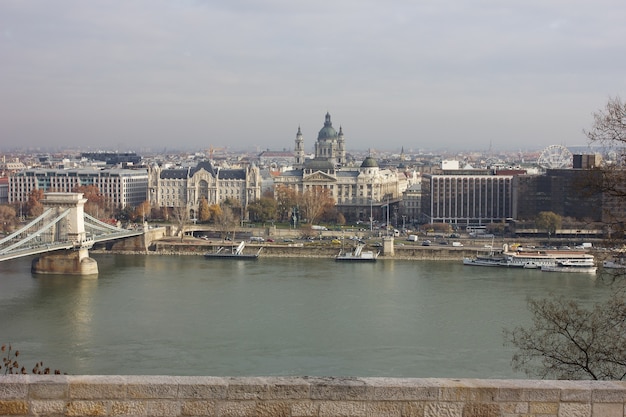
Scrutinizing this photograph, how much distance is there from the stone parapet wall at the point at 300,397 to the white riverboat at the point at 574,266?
1475cm

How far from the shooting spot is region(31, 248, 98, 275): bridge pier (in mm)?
15039

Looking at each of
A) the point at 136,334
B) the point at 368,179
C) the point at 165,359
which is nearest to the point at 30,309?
the point at 136,334

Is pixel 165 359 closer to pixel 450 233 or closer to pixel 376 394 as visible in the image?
pixel 376 394

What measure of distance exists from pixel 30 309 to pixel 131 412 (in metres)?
9.98

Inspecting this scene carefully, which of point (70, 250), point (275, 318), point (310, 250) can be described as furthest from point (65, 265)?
point (275, 318)

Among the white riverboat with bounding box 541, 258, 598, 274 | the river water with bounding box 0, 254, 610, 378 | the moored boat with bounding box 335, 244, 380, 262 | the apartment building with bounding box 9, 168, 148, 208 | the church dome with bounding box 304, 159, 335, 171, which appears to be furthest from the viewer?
the church dome with bounding box 304, 159, 335, 171

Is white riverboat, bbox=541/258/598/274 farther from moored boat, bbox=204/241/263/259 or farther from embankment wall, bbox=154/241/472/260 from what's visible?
moored boat, bbox=204/241/263/259

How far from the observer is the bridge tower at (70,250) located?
15.1m

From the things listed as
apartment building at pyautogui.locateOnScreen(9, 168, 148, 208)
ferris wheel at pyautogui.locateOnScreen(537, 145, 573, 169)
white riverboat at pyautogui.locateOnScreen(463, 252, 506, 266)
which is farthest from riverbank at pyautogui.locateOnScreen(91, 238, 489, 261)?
ferris wheel at pyautogui.locateOnScreen(537, 145, 573, 169)

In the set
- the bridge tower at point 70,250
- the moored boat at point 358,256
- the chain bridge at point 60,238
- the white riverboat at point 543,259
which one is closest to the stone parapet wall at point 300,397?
the chain bridge at point 60,238

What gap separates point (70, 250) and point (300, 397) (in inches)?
575

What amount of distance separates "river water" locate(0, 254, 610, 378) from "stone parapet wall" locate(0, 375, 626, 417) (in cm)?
526

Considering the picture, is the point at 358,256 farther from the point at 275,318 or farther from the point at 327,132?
the point at 327,132

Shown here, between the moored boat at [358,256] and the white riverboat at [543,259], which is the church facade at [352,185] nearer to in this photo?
the moored boat at [358,256]
